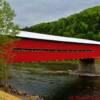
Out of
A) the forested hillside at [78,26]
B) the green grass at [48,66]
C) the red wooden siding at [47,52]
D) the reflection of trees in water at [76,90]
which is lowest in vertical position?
the green grass at [48,66]

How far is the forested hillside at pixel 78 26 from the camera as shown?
468ft

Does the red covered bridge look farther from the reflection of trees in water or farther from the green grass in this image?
the green grass

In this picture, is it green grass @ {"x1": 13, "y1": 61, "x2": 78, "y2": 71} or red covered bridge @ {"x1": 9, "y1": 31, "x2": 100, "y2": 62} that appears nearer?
red covered bridge @ {"x1": 9, "y1": 31, "x2": 100, "y2": 62}

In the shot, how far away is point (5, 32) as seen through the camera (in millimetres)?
37250

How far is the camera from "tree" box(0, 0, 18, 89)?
3691 cm

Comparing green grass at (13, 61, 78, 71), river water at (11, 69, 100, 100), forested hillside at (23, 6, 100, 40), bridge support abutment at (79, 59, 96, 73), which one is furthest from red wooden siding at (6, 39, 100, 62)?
forested hillside at (23, 6, 100, 40)

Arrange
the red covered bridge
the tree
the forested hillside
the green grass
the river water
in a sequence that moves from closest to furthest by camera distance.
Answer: the tree → the red covered bridge → the river water → the green grass → the forested hillside

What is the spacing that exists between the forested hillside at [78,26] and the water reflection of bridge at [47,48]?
66754 millimetres

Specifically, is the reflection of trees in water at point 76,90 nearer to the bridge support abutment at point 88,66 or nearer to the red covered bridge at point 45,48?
the red covered bridge at point 45,48

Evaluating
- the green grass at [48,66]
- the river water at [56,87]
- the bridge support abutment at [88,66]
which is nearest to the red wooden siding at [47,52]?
the river water at [56,87]

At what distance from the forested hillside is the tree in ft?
305

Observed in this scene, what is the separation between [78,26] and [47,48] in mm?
102661

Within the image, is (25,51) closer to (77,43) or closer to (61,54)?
(61,54)

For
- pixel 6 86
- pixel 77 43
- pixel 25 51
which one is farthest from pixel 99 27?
pixel 6 86
